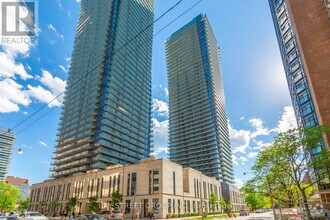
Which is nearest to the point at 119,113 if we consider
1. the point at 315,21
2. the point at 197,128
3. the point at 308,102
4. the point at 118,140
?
the point at 118,140

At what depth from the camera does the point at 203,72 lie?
476ft

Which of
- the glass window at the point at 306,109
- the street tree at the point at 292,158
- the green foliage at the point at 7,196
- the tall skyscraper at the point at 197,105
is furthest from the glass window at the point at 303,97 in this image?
the green foliage at the point at 7,196

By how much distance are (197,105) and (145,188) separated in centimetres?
9472

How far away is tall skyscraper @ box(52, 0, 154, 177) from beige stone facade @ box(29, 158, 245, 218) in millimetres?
11596

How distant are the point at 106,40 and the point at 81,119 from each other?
39.3 meters

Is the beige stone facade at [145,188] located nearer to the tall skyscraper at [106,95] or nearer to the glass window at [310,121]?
the tall skyscraper at [106,95]

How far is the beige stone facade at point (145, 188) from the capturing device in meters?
50.3

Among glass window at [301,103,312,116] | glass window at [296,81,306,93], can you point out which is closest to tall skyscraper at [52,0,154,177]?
glass window at [296,81,306,93]

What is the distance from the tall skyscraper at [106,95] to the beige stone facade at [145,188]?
38.0ft

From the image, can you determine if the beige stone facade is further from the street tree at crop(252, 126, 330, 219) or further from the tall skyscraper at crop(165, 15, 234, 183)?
the tall skyscraper at crop(165, 15, 234, 183)

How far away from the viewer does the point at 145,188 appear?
52.1m

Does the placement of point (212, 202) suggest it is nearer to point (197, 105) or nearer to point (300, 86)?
point (300, 86)

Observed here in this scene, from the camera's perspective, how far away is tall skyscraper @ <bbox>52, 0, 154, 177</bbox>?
87.3 m

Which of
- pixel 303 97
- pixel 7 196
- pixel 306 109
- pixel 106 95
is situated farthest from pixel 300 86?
pixel 7 196
